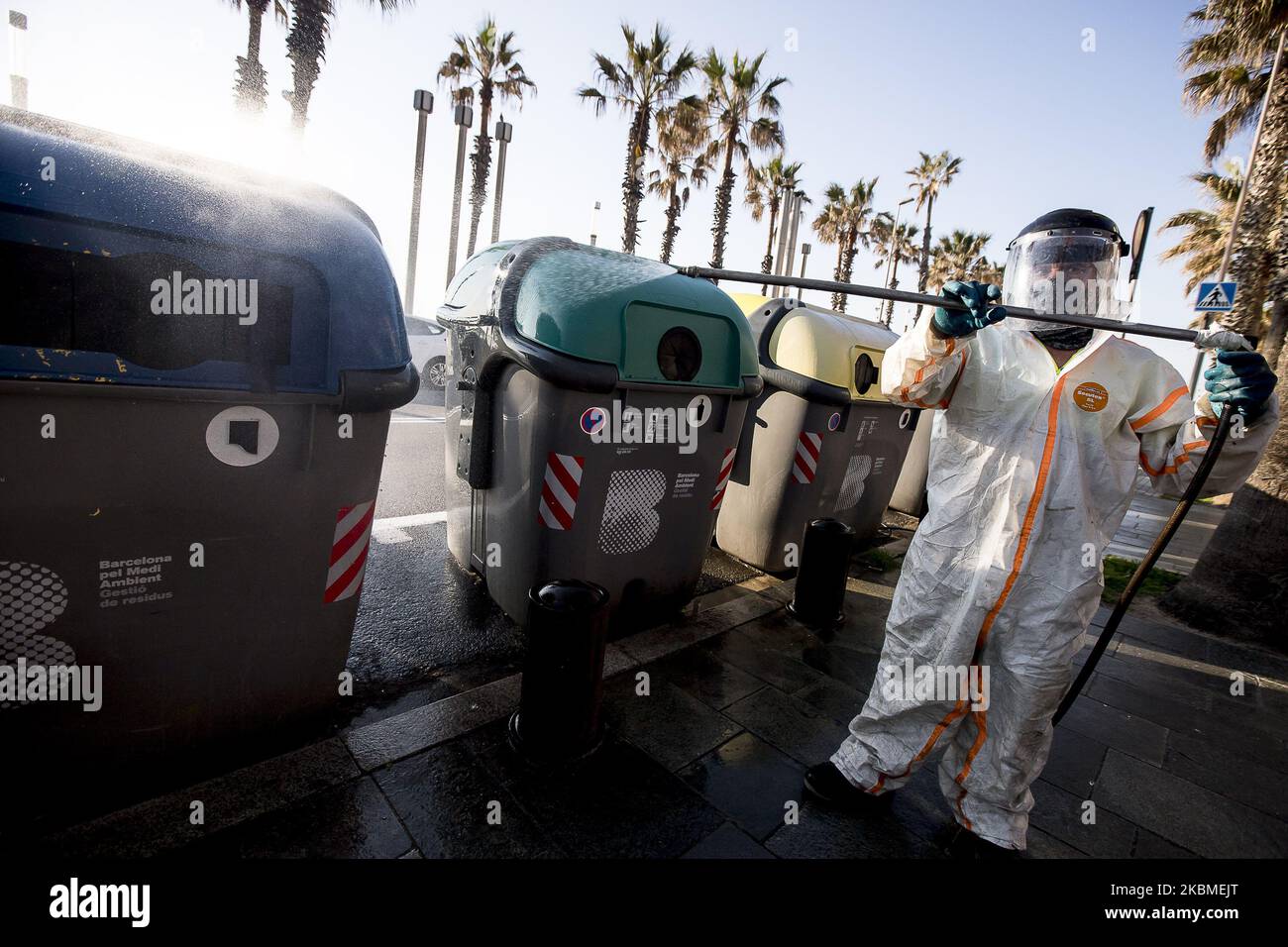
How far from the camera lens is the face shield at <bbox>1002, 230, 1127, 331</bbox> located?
2.24 metres

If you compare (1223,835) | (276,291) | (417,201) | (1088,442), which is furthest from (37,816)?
(417,201)

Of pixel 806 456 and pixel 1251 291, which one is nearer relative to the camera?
pixel 806 456

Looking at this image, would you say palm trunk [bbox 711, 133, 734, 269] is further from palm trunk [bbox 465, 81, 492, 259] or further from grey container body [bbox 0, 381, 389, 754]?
grey container body [bbox 0, 381, 389, 754]

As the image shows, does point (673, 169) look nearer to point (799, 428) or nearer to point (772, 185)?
point (772, 185)

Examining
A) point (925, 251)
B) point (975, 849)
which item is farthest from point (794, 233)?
point (925, 251)

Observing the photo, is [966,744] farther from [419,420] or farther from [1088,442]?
[419,420]

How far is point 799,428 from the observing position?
15.6 ft

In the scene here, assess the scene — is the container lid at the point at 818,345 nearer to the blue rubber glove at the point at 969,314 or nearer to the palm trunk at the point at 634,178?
the blue rubber glove at the point at 969,314

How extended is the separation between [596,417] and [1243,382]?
2.48m

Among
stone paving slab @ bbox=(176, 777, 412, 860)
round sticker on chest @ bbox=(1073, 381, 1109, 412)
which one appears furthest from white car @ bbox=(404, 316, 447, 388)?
round sticker on chest @ bbox=(1073, 381, 1109, 412)

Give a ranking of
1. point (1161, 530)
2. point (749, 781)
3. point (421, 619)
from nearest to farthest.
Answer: point (749, 781)
point (421, 619)
point (1161, 530)

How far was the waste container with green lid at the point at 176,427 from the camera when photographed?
1686mm

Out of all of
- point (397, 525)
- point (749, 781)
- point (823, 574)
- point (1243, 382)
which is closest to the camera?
point (1243, 382)

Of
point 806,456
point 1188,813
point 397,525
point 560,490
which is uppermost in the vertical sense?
point 806,456
